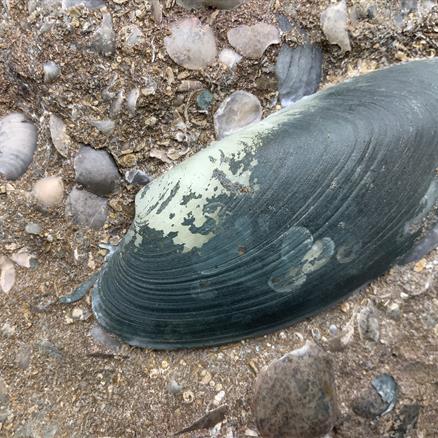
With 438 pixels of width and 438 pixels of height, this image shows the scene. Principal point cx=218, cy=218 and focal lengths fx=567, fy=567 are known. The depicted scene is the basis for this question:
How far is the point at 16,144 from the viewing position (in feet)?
4.73

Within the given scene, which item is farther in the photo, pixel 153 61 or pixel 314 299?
pixel 153 61

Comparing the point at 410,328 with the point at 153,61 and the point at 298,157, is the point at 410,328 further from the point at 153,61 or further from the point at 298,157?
the point at 153,61

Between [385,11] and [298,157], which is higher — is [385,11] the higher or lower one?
the higher one

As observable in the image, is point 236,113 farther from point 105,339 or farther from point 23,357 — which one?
point 23,357

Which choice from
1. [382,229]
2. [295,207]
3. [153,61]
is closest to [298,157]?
[295,207]

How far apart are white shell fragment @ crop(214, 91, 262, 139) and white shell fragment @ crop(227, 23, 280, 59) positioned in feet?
0.33

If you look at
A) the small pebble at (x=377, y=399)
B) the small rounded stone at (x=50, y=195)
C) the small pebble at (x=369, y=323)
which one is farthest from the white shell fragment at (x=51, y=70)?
the small pebble at (x=377, y=399)

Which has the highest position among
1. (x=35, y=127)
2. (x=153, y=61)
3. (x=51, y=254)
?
(x=153, y=61)

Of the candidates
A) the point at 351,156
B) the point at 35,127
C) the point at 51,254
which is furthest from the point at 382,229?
the point at 35,127

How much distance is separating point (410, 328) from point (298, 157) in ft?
1.47

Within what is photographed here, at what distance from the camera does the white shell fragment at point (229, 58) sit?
4.58ft

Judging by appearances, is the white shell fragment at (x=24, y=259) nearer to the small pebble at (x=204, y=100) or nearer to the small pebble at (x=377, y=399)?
Result: the small pebble at (x=204, y=100)

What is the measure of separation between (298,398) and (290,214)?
390 millimetres

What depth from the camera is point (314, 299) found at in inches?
49.4
